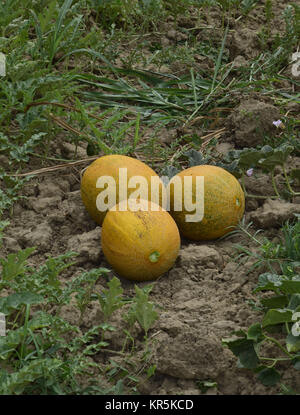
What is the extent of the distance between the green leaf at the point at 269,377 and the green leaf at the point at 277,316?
16 centimetres

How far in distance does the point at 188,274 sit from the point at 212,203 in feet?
1.14

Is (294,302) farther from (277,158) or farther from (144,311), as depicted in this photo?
(277,158)

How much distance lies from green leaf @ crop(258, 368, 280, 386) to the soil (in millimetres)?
35

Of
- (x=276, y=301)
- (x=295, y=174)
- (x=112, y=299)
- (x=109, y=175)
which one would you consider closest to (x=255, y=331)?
(x=276, y=301)

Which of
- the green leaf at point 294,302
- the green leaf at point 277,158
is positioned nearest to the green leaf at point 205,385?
the green leaf at point 294,302

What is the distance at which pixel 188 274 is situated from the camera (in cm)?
323

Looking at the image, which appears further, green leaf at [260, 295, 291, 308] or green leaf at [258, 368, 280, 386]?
green leaf at [260, 295, 291, 308]

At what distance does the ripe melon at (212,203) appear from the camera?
3.35 m

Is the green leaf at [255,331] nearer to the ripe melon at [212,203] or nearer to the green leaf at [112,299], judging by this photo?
the green leaf at [112,299]

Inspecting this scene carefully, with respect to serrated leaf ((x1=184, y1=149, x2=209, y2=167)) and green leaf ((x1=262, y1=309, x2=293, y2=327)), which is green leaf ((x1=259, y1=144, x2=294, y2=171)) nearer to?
serrated leaf ((x1=184, y1=149, x2=209, y2=167))

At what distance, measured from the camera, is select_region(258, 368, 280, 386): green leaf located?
256 cm

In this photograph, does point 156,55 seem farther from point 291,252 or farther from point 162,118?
point 291,252

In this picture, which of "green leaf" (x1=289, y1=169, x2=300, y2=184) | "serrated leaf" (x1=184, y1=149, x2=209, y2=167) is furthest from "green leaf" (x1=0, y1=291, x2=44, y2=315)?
"green leaf" (x1=289, y1=169, x2=300, y2=184)

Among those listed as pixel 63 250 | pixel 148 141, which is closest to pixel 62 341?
pixel 63 250
